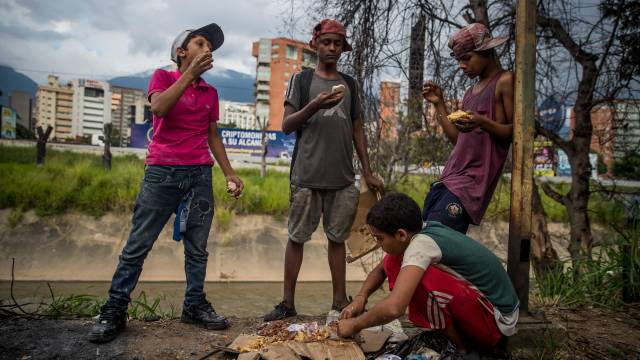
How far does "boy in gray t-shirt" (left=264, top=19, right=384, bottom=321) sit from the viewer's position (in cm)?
315

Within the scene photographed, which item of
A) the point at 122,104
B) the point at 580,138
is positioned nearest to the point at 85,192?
the point at 580,138

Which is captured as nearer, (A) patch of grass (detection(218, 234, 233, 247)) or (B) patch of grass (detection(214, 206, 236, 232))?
(A) patch of grass (detection(218, 234, 233, 247))

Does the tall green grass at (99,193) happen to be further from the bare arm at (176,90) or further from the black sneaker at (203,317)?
the bare arm at (176,90)

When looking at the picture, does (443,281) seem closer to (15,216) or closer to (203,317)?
(203,317)

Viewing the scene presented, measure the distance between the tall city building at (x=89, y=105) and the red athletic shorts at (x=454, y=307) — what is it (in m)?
122

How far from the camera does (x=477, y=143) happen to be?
2779 mm

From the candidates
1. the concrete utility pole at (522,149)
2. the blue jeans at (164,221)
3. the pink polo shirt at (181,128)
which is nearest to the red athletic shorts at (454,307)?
the concrete utility pole at (522,149)

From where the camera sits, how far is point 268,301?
953 cm

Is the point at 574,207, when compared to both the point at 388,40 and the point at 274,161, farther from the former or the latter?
the point at 274,161

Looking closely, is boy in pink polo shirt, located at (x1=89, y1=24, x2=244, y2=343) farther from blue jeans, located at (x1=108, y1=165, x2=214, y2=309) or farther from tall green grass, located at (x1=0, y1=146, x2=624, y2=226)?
tall green grass, located at (x1=0, y1=146, x2=624, y2=226)

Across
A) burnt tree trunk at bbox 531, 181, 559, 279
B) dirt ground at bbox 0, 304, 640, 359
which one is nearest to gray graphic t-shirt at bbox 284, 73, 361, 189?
dirt ground at bbox 0, 304, 640, 359

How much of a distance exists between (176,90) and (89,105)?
13714 cm

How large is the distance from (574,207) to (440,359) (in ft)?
13.2

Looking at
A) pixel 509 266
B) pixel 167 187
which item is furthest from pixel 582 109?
pixel 167 187
